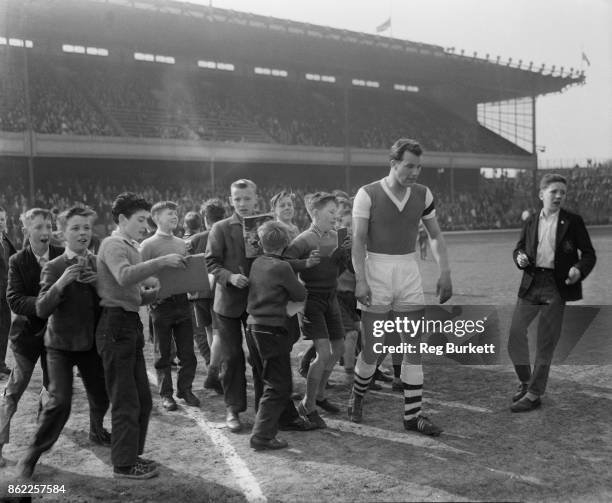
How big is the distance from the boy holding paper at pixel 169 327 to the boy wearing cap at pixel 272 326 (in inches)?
51.0

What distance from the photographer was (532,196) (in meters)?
40.8

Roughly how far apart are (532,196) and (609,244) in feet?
56.9

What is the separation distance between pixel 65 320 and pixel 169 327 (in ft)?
5.77

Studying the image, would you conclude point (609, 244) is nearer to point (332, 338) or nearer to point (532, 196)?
point (532, 196)

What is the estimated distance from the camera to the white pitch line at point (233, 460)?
3689 millimetres

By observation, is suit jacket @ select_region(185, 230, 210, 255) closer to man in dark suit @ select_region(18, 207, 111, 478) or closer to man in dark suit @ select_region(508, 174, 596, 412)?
man in dark suit @ select_region(18, 207, 111, 478)

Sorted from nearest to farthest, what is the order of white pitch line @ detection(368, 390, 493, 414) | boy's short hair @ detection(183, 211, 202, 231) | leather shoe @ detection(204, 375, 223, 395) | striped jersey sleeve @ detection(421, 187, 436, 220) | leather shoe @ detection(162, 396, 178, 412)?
striped jersey sleeve @ detection(421, 187, 436, 220)
white pitch line @ detection(368, 390, 493, 414)
leather shoe @ detection(162, 396, 178, 412)
leather shoe @ detection(204, 375, 223, 395)
boy's short hair @ detection(183, 211, 202, 231)

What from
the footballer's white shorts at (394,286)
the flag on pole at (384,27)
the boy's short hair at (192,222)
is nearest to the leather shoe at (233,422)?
the footballer's white shorts at (394,286)

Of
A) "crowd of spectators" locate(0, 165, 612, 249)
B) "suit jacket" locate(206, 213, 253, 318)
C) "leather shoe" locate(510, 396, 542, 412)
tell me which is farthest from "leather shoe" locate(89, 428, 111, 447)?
"crowd of spectators" locate(0, 165, 612, 249)

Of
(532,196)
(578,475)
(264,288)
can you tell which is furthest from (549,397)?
(532,196)

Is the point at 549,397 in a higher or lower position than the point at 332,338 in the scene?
lower

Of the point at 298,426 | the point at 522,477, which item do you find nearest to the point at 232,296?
the point at 298,426

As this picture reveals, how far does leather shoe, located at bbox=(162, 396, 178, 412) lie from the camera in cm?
551

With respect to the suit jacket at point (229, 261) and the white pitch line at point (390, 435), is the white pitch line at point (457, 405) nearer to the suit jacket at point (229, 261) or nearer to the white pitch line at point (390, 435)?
the white pitch line at point (390, 435)
